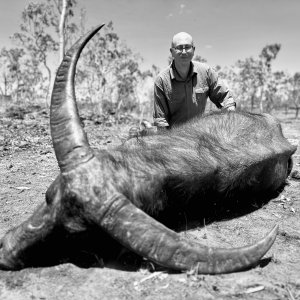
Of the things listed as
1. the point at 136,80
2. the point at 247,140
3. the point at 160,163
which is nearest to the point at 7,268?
the point at 160,163

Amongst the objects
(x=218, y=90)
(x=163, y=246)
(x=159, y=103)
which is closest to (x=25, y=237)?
(x=163, y=246)

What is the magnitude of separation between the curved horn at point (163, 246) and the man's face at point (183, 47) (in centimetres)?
345

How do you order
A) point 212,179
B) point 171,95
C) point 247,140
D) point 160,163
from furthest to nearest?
point 171,95 → point 247,140 → point 212,179 → point 160,163

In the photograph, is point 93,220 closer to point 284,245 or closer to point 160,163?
point 160,163

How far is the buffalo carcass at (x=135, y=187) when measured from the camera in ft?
7.17

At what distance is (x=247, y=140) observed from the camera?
3.56 metres

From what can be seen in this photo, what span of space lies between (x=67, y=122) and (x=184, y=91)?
3.47 m

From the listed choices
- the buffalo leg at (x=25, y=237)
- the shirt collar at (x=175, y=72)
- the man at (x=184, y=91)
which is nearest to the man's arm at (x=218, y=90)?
the man at (x=184, y=91)

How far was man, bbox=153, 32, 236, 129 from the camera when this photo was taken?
215 inches

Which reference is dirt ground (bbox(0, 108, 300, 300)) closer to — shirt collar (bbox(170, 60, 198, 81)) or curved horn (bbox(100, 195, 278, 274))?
curved horn (bbox(100, 195, 278, 274))

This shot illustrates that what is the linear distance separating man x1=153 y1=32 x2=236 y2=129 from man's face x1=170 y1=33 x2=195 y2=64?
0.03 meters

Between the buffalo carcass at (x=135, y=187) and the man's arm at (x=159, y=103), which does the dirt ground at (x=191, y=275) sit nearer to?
the buffalo carcass at (x=135, y=187)

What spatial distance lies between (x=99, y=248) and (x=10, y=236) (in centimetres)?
64

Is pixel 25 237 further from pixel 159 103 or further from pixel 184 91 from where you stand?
pixel 184 91
